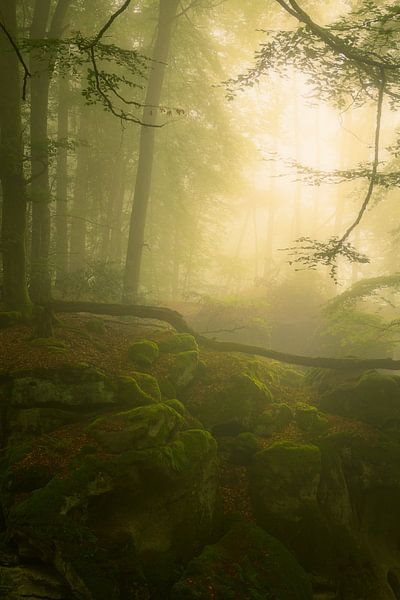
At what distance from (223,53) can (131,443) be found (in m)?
19.6

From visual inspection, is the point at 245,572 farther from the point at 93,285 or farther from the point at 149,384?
the point at 93,285

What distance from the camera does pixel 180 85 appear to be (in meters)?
21.8

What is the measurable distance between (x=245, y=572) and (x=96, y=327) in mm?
6720

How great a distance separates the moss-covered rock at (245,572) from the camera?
589 centimetres

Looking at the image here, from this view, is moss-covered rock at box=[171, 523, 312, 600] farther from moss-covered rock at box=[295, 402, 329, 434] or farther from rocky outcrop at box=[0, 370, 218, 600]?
moss-covered rock at box=[295, 402, 329, 434]

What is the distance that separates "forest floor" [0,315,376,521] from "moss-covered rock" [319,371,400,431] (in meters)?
0.38

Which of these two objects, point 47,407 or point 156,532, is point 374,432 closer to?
point 156,532

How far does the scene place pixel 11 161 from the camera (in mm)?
9062

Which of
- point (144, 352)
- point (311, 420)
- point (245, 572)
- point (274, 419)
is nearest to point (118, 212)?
point (144, 352)

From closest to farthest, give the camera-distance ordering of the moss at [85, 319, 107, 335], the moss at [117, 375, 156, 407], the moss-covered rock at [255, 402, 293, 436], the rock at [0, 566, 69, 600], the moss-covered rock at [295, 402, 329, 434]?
the rock at [0, 566, 69, 600], the moss at [117, 375, 156, 407], the moss-covered rock at [255, 402, 293, 436], the moss-covered rock at [295, 402, 329, 434], the moss at [85, 319, 107, 335]

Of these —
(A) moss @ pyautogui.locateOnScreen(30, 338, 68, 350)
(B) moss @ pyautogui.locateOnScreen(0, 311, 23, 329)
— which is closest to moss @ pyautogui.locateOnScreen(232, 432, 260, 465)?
(A) moss @ pyautogui.locateOnScreen(30, 338, 68, 350)

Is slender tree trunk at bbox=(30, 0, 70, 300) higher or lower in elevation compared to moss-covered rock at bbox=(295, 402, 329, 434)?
higher

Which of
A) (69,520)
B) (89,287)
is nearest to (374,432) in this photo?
(69,520)

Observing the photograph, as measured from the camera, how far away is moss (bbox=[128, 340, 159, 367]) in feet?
32.5
